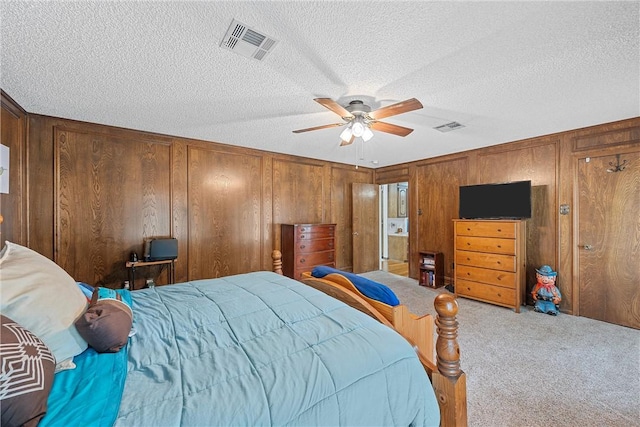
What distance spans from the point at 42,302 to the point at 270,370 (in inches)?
39.5

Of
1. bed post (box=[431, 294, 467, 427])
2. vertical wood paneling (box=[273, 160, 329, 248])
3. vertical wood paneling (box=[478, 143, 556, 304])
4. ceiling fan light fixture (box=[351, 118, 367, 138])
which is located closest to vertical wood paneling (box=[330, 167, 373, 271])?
vertical wood paneling (box=[273, 160, 329, 248])

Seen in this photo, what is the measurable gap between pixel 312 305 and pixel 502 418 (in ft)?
4.69

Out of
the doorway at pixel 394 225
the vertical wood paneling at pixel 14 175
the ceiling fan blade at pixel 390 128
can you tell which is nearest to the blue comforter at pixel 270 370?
the ceiling fan blade at pixel 390 128

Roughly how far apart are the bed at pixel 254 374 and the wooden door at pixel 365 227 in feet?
12.9

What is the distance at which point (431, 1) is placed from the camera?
129 cm

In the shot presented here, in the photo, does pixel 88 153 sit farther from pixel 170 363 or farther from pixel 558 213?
pixel 558 213

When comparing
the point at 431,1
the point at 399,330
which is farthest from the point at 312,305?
the point at 431,1

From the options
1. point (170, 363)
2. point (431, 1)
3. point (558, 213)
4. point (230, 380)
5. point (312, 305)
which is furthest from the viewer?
point (558, 213)

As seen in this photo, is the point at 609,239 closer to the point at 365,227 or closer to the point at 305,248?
the point at 365,227

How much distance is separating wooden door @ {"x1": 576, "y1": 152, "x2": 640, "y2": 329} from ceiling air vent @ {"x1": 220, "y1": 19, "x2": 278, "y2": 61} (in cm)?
398

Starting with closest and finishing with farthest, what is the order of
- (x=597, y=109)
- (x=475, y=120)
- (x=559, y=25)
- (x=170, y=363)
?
(x=170, y=363)
(x=559, y=25)
(x=597, y=109)
(x=475, y=120)

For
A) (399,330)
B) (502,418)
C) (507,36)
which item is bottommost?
(502,418)

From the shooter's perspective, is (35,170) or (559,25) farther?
(35,170)

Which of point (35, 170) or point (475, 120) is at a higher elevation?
point (475, 120)
